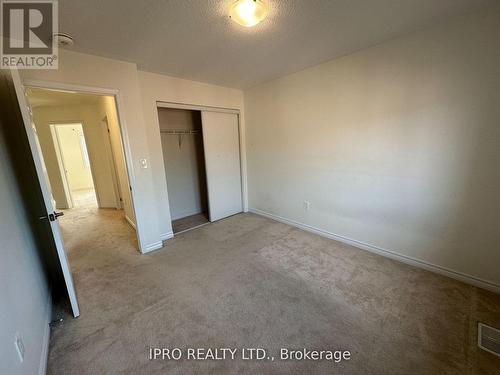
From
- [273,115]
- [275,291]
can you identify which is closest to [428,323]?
[275,291]

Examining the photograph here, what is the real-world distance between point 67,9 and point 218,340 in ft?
8.68

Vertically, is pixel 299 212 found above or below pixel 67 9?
below

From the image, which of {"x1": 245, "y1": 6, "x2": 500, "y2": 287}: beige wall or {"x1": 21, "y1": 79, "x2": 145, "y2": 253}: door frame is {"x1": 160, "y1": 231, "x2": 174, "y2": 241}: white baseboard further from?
{"x1": 245, "y1": 6, "x2": 500, "y2": 287}: beige wall

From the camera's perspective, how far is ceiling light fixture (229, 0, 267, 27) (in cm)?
146

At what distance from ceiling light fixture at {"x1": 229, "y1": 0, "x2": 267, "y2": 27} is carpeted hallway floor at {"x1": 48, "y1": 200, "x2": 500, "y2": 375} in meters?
2.33

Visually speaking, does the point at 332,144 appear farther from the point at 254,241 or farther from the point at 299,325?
the point at 299,325

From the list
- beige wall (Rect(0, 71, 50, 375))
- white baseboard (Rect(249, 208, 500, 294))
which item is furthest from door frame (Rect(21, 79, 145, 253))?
white baseboard (Rect(249, 208, 500, 294))

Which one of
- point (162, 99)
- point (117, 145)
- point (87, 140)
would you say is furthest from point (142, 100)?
point (87, 140)

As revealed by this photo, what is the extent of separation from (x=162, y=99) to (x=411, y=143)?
3150mm

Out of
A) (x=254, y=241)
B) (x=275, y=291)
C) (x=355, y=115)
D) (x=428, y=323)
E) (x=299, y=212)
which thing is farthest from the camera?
(x=299, y=212)

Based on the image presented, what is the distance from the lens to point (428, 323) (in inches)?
63.9

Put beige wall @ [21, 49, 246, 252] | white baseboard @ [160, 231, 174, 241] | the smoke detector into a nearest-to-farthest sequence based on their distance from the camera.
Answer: the smoke detector, beige wall @ [21, 49, 246, 252], white baseboard @ [160, 231, 174, 241]

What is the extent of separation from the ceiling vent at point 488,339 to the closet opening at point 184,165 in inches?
138

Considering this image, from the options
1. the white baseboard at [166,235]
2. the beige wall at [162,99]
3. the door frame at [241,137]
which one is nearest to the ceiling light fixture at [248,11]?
the beige wall at [162,99]
